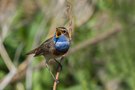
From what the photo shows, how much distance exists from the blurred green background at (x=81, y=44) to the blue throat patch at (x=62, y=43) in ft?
7.14

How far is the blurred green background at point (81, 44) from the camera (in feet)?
19.7

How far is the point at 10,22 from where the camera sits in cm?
652

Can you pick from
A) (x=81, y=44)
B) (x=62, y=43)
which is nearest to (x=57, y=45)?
(x=62, y=43)

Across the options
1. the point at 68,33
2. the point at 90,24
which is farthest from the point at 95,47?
the point at 68,33

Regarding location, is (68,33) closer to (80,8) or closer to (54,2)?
(80,8)

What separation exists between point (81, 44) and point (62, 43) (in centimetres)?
295

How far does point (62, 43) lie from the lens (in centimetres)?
343

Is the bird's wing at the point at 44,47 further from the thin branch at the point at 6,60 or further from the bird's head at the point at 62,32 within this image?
the thin branch at the point at 6,60

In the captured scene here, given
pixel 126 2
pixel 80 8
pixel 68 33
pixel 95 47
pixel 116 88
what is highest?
pixel 68 33

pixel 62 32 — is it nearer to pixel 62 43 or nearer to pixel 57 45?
pixel 62 43

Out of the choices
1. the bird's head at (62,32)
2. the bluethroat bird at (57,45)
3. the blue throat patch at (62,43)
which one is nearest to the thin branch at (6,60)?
the bluethroat bird at (57,45)

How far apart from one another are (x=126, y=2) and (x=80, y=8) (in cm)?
126

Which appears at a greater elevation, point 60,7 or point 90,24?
point 60,7

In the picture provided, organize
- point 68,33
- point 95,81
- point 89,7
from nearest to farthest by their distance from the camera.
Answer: point 68,33, point 89,7, point 95,81
